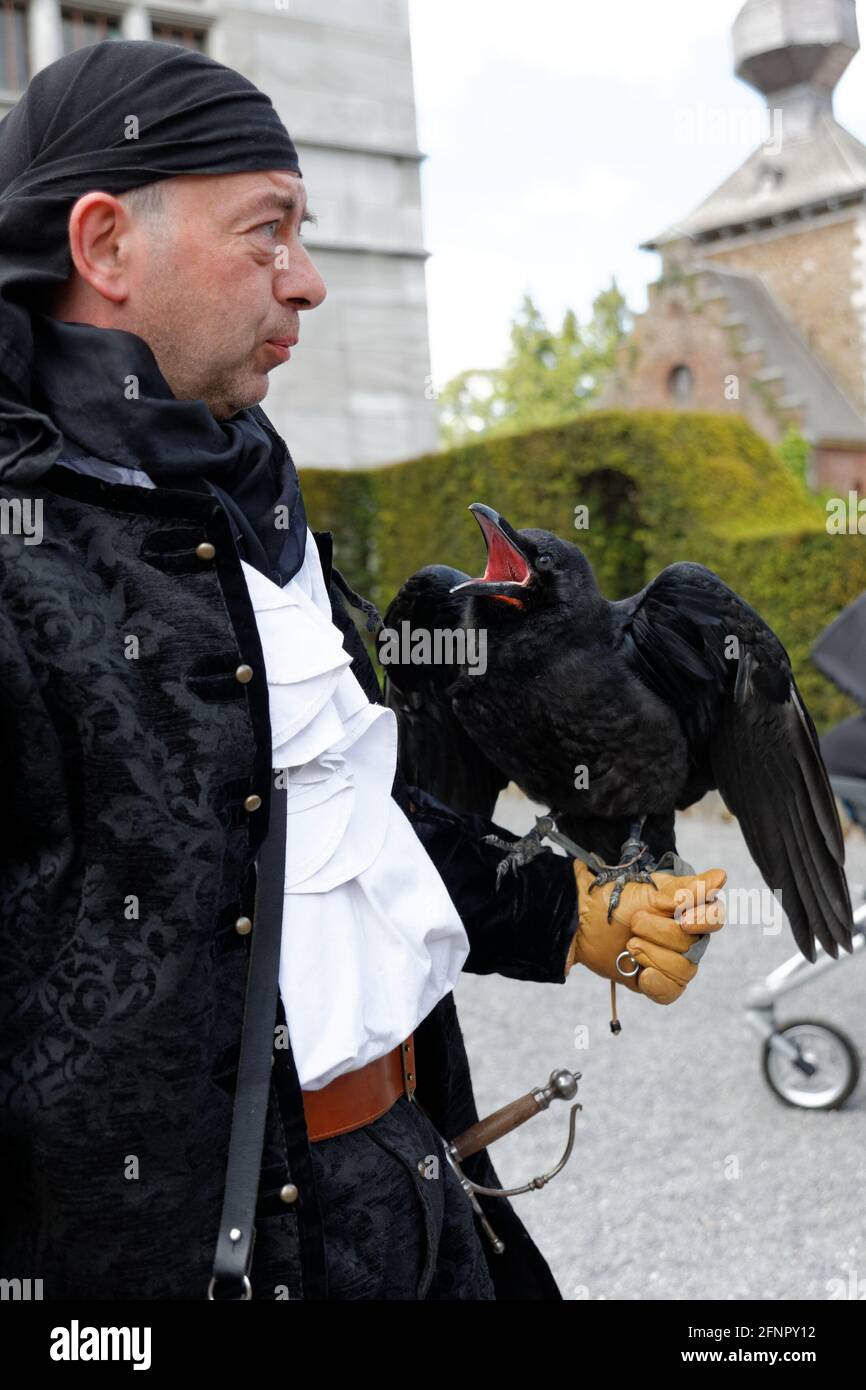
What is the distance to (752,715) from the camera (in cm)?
208

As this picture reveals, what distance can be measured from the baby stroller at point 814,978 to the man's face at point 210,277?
365 centimetres

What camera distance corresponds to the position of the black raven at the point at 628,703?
1976 millimetres

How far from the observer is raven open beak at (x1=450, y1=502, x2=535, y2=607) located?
1.93m

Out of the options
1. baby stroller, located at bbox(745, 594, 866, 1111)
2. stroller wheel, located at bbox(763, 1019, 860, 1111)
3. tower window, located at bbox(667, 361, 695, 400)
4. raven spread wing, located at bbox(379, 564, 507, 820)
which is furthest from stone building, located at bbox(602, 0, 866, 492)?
raven spread wing, located at bbox(379, 564, 507, 820)

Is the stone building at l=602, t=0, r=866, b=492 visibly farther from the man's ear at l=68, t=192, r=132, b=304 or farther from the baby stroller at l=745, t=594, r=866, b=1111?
the man's ear at l=68, t=192, r=132, b=304

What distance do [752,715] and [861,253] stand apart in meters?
34.9

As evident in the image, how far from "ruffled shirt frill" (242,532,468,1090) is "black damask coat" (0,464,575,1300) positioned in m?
0.07

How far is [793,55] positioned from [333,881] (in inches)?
1621

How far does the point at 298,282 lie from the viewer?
1.50 m

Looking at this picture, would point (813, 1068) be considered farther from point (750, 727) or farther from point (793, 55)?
point (793, 55)

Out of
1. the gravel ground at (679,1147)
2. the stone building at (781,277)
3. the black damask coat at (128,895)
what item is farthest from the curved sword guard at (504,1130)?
the stone building at (781,277)

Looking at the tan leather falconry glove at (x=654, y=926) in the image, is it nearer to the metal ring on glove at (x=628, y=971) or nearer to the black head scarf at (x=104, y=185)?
the metal ring on glove at (x=628, y=971)
